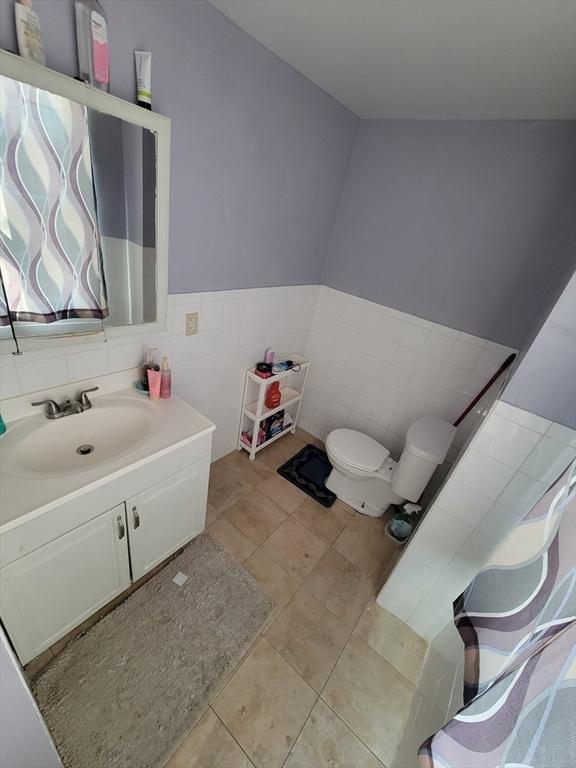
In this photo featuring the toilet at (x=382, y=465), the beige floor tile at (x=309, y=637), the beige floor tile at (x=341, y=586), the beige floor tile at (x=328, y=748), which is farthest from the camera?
the toilet at (x=382, y=465)

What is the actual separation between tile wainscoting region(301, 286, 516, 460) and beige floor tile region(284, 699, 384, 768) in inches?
53.7

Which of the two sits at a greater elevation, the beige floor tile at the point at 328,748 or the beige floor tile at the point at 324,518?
the beige floor tile at the point at 324,518

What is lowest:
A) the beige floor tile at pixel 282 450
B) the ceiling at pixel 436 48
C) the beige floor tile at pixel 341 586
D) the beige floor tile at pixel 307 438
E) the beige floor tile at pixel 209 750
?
the beige floor tile at pixel 209 750

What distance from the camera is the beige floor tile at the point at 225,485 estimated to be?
6.14 ft

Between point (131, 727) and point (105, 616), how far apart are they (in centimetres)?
39

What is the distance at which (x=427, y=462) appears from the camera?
157 cm

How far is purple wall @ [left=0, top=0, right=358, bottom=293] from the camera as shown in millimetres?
931

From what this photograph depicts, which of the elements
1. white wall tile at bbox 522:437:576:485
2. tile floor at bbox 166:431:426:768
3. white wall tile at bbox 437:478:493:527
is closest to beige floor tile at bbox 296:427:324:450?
tile floor at bbox 166:431:426:768

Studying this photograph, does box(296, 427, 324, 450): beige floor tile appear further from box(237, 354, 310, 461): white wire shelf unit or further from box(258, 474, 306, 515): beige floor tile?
box(258, 474, 306, 515): beige floor tile

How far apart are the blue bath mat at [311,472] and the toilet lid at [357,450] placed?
35cm

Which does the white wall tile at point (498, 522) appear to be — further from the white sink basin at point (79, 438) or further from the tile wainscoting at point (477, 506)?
the white sink basin at point (79, 438)

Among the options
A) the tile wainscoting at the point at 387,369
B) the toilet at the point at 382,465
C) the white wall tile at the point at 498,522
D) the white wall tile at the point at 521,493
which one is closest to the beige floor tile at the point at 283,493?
the toilet at the point at 382,465

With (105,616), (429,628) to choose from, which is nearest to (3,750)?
(105,616)

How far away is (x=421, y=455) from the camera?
5.09ft
